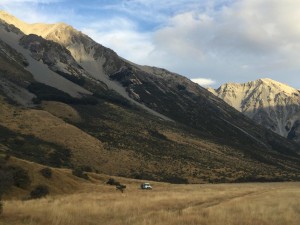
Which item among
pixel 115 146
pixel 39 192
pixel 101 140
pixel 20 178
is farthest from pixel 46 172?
pixel 101 140

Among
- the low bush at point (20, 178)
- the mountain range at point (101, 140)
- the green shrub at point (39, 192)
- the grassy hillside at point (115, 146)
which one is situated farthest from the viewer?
the mountain range at point (101, 140)

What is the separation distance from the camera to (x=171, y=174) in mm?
99438

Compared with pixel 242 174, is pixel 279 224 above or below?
above

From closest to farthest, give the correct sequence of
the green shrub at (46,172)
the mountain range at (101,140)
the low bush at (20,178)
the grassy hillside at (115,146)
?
1. the low bush at (20,178)
2. the green shrub at (46,172)
3. the grassy hillside at (115,146)
4. the mountain range at (101,140)

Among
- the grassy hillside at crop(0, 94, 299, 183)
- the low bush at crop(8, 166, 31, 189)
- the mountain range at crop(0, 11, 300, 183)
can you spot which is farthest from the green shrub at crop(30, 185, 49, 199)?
the grassy hillside at crop(0, 94, 299, 183)

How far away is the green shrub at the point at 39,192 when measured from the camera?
1208 inches

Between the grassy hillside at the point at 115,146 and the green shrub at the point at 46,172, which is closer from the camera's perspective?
the green shrub at the point at 46,172

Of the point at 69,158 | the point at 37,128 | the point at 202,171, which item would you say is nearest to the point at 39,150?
the point at 69,158

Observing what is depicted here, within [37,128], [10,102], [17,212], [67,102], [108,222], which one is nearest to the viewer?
[108,222]

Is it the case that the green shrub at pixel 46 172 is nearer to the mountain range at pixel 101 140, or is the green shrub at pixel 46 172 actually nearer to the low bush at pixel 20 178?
the low bush at pixel 20 178

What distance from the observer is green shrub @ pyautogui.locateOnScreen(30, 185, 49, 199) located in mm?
30672

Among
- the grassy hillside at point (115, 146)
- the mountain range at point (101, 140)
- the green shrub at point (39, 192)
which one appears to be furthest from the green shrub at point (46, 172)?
the grassy hillside at point (115, 146)

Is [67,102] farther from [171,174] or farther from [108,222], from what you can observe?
[108,222]

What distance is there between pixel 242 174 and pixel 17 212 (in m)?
105
